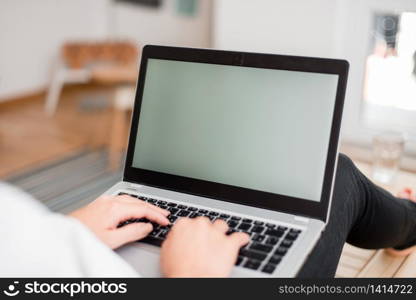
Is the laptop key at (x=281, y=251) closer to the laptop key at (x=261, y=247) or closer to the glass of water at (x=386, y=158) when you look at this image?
the laptop key at (x=261, y=247)

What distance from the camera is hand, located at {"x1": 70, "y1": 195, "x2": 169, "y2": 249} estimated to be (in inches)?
28.7

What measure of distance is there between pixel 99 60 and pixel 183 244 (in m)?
3.52

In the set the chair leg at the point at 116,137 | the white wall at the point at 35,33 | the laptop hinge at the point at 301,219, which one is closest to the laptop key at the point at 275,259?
the laptop hinge at the point at 301,219

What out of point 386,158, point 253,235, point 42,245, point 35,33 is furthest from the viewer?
point 35,33

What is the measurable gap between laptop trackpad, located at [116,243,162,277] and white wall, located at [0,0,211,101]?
3438 millimetres

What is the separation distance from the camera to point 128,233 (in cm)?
74

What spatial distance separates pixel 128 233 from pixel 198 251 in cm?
13

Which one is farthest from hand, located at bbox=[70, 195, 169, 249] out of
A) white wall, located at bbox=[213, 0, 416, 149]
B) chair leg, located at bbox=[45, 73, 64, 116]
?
chair leg, located at bbox=[45, 73, 64, 116]

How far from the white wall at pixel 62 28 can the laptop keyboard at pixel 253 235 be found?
339 centimetres

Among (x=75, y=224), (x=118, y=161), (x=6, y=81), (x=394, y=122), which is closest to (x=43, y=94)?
(x=6, y=81)

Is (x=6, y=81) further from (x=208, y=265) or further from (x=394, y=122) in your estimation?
(x=208, y=265)

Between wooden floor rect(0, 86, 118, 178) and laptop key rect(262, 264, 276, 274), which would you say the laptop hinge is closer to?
laptop key rect(262, 264, 276, 274)

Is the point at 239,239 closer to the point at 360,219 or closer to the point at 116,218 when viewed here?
the point at 116,218

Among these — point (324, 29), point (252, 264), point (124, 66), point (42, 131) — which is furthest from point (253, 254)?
point (124, 66)
